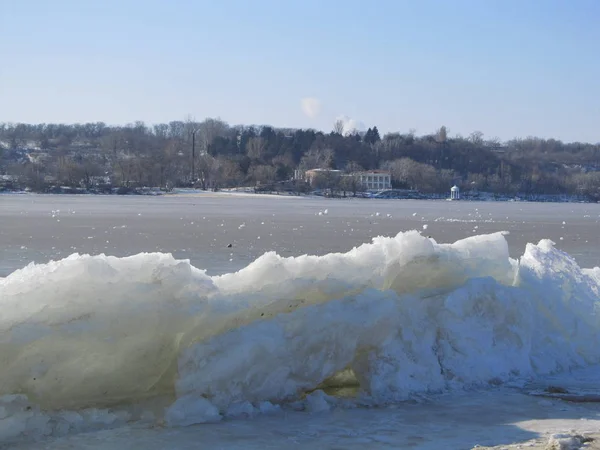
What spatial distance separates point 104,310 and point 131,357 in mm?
578

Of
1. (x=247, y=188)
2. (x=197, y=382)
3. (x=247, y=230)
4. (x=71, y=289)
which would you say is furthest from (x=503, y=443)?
(x=247, y=188)

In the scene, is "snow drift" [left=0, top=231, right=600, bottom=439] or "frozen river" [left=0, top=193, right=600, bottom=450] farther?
"snow drift" [left=0, top=231, right=600, bottom=439]

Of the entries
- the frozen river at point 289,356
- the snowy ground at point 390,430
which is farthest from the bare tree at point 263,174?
the snowy ground at point 390,430

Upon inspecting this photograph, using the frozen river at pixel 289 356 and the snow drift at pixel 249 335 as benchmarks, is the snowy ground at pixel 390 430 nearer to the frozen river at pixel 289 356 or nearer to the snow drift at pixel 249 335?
the frozen river at pixel 289 356

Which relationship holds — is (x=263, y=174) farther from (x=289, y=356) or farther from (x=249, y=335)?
(x=249, y=335)

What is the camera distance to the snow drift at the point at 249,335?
800cm

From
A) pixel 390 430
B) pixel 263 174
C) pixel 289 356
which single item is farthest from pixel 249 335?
pixel 263 174

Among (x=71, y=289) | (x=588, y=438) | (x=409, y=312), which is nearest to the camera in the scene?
(x=588, y=438)

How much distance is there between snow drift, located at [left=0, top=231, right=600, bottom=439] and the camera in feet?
26.2

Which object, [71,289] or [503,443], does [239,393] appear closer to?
[71,289]

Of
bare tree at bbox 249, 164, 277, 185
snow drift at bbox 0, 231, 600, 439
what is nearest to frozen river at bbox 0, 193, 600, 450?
snow drift at bbox 0, 231, 600, 439

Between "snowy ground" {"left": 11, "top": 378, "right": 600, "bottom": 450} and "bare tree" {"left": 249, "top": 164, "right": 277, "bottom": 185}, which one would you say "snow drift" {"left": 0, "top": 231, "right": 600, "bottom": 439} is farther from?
"bare tree" {"left": 249, "top": 164, "right": 277, "bottom": 185}

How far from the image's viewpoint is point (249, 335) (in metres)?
8.55

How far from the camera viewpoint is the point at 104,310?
8.28m
